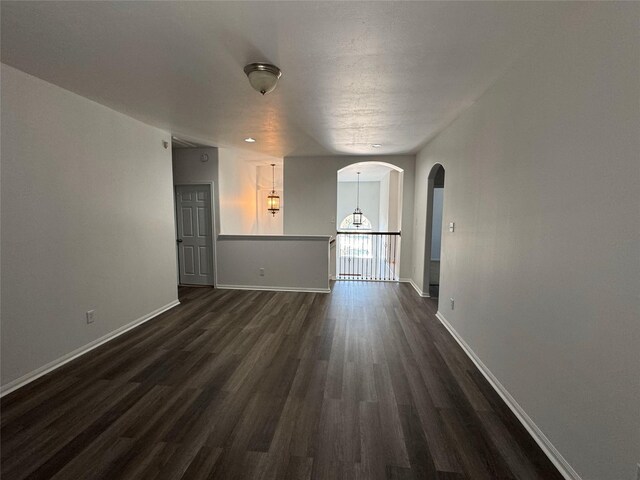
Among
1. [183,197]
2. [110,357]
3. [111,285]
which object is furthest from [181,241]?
[110,357]

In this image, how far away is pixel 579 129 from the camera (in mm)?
1469

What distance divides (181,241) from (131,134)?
8.51 feet

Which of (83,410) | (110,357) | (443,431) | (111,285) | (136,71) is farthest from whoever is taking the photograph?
(111,285)

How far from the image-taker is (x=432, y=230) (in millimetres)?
5336

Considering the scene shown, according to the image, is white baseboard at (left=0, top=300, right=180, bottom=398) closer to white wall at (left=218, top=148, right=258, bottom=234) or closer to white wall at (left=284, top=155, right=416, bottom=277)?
white wall at (left=218, top=148, right=258, bottom=234)

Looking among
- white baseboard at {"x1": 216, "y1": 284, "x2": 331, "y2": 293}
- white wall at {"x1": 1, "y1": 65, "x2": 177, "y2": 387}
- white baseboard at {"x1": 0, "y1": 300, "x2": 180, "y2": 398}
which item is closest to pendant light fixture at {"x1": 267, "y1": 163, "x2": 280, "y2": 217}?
white baseboard at {"x1": 216, "y1": 284, "x2": 331, "y2": 293}

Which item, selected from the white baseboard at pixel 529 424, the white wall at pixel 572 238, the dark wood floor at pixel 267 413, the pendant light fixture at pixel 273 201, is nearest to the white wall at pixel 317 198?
the pendant light fixture at pixel 273 201

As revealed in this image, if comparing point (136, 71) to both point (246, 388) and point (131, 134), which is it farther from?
point (246, 388)

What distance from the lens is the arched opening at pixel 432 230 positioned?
487 centimetres

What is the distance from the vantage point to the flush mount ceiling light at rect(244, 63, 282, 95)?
209 centimetres

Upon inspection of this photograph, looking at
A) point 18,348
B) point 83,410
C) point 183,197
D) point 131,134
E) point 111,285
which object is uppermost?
point 131,134

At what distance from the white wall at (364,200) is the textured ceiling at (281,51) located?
357 inches

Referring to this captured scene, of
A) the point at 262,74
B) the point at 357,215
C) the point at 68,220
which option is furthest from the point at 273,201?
the point at 262,74

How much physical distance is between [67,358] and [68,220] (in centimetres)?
131
